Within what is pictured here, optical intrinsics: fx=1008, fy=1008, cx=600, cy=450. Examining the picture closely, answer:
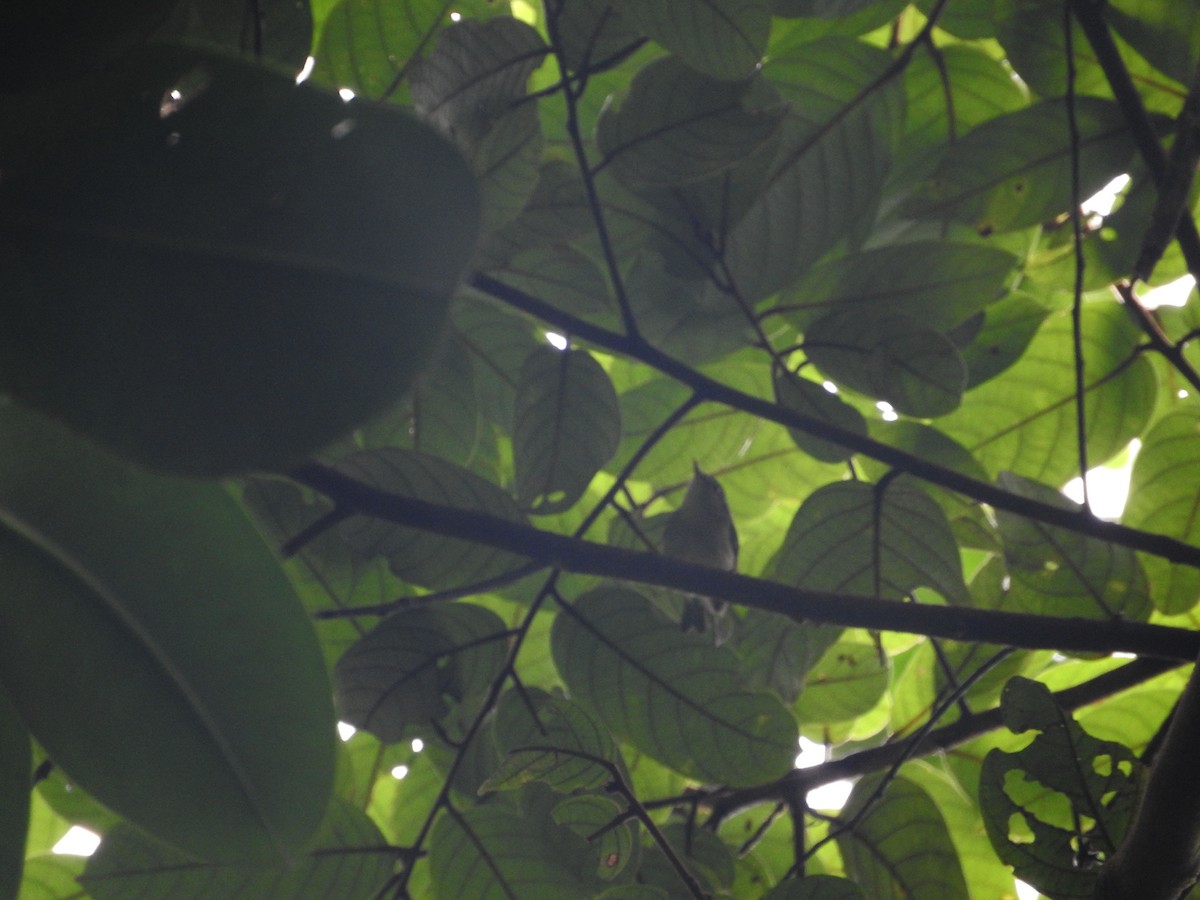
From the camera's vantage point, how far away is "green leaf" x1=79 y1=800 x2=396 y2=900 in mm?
854

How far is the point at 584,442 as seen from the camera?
96cm

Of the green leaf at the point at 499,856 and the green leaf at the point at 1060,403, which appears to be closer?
the green leaf at the point at 499,856

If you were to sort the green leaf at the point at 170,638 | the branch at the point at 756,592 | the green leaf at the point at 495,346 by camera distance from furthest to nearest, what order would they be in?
the green leaf at the point at 495,346, the branch at the point at 756,592, the green leaf at the point at 170,638

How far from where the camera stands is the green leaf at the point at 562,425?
3.13 ft

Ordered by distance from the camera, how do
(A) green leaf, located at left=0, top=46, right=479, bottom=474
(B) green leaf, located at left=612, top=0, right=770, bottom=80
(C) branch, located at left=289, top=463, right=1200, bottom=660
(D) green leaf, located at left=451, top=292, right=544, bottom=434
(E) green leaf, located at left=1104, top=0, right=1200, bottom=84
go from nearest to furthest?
1. (A) green leaf, located at left=0, top=46, right=479, bottom=474
2. (C) branch, located at left=289, top=463, right=1200, bottom=660
3. (B) green leaf, located at left=612, top=0, right=770, bottom=80
4. (E) green leaf, located at left=1104, top=0, right=1200, bottom=84
5. (D) green leaf, located at left=451, top=292, right=544, bottom=434

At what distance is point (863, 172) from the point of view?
984 millimetres

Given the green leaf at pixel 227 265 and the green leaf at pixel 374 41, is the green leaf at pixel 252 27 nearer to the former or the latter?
the green leaf at pixel 374 41

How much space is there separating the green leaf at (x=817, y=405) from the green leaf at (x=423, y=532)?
0.95ft

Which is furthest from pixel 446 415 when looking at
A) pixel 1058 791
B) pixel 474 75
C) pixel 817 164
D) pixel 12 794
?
pixel 1058 791

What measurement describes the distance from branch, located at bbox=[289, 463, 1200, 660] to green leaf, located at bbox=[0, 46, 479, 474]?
0.21 meters

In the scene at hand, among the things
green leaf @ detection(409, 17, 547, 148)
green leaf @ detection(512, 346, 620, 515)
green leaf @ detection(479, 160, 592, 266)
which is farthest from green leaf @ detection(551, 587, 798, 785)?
green leaf @ detection(409, 17, 547, 148)

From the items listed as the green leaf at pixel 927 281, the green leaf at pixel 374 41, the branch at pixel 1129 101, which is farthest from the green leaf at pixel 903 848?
the green leaf at pixel 374 41

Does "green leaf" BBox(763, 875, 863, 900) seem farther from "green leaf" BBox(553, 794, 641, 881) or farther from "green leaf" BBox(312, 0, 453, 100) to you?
"green leaf" BBox(312, 0, 453, 100)

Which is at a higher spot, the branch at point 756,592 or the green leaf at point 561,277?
the green leaf at point 561,277
